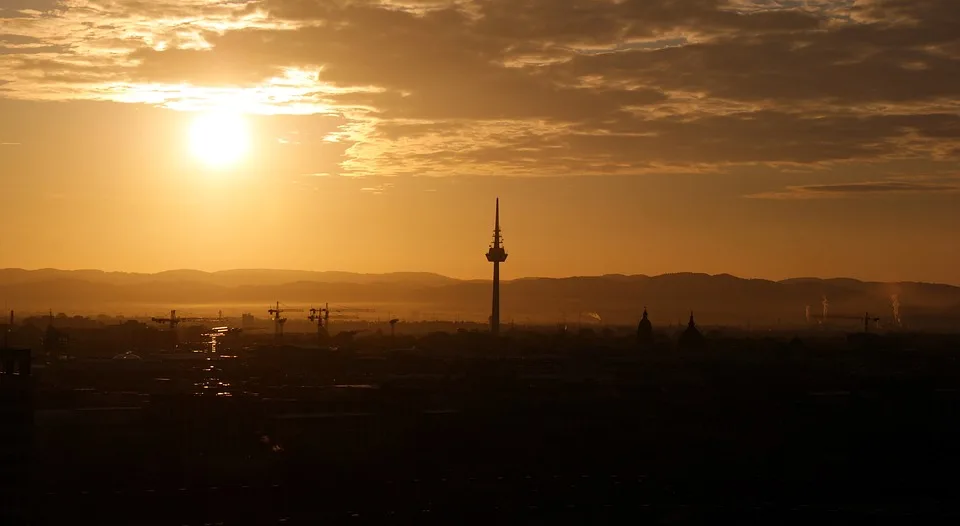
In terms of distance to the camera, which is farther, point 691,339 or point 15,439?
point 691,339

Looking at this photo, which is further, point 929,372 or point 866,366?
point 866,366

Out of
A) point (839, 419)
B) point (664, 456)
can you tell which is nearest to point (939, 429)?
point (839, 419)

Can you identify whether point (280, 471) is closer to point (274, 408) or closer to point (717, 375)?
point (274, 408)

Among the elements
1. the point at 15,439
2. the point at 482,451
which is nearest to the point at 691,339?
the point at 482,451

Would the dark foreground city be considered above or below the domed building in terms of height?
below

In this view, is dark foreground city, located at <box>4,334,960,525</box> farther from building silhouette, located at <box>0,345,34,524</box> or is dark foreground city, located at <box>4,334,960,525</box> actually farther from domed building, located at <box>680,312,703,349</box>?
domed building, located at <box>680,312,703,349</box>

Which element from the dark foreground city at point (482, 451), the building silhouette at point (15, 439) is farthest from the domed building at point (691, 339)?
the building silhouette at point (15, 439)

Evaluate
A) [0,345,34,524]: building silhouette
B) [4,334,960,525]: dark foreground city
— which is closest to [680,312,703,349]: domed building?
[4,334,960,525]: dark foreground city

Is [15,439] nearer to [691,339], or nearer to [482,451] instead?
[482,451]

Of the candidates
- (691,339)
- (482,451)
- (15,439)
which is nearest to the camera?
(15,439)
